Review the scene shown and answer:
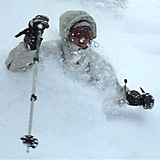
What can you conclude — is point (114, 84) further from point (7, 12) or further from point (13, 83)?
point (7, 12)

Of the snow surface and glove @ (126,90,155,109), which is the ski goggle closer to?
the snow surface

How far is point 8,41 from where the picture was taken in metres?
5.04

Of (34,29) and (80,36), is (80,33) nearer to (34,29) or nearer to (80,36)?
(80,36)

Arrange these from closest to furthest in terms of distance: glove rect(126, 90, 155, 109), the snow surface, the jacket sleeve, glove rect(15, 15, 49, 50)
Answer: glove rect(15, 15, 49, 50) < the snow surface < the jacket sleeve < glove rect(126, 90, 155, 109)

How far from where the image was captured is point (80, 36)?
3.60 m

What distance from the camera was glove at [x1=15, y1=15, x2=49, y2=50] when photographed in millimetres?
2914

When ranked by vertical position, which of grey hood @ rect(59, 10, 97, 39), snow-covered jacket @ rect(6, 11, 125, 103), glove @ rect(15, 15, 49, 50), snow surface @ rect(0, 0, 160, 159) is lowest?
snow surface @ rect(0, 0, 160, 159)

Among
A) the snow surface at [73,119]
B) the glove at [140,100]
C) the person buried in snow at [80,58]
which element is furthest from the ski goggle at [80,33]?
the glove at [140,100]

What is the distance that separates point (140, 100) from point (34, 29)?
1.40 meters

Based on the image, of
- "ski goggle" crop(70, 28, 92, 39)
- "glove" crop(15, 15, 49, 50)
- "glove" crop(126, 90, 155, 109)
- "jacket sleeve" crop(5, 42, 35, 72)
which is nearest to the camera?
"glove" crop(15, 15, 49, 50)

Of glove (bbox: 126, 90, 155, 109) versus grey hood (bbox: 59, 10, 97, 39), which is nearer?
grey hood (bbox: 59, 10, 97, 39)

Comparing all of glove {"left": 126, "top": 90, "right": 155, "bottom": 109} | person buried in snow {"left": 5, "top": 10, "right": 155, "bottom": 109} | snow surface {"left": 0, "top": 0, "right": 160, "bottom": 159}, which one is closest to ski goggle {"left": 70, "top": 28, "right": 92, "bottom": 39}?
person buried in snow {"left": 5, "top": 10, "right": 155, "bottom": 109}

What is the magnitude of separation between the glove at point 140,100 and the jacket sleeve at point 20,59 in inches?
44.1

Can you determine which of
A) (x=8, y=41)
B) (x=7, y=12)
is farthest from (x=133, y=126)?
(x=7, y=12)
